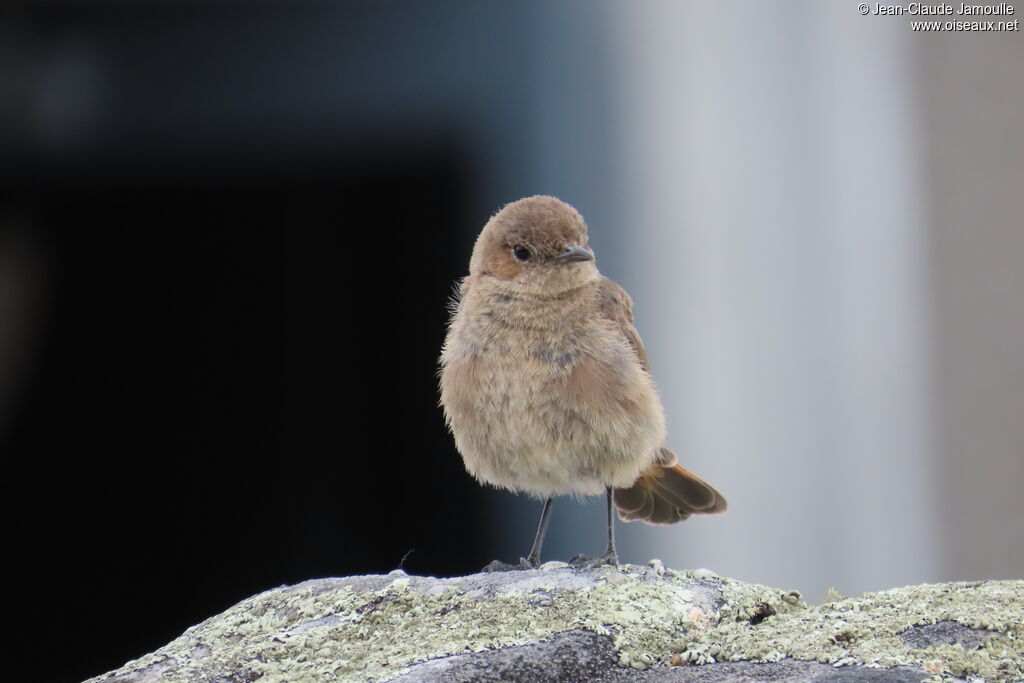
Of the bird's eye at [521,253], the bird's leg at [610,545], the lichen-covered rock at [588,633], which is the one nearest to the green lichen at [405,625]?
the lichen-covered rock at [588,633]

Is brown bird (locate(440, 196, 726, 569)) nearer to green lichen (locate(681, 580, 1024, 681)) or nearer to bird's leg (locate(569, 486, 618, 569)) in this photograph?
bird's leg (locate(569, 486, 618, 569))

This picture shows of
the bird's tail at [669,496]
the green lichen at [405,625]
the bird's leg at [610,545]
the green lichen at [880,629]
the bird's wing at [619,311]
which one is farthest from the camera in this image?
the bird's tail at [669,496]

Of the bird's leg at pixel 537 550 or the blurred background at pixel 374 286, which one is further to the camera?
the blurred background at pixel 374 286

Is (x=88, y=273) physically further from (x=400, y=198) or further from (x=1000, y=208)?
(x=1000, y=208)

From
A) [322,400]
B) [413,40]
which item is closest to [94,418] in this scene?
[322,400]

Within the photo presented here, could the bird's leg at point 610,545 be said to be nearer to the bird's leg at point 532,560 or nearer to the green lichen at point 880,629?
the bird's leg at point 532,560

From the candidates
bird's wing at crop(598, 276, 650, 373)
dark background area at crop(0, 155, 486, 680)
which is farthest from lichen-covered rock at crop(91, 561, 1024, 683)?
dark background area at crop(0, 155, 486, 680)
